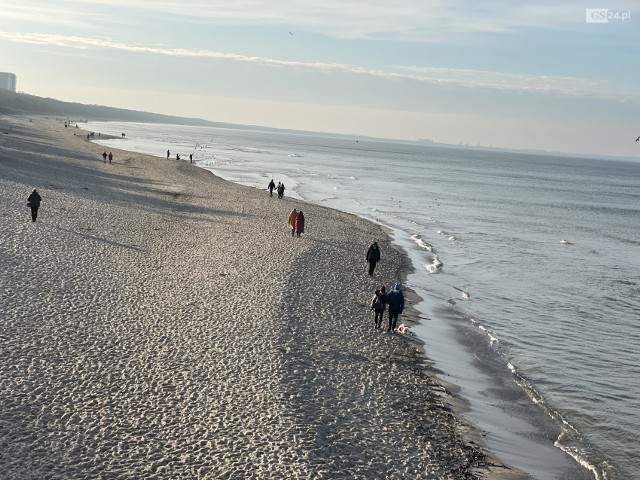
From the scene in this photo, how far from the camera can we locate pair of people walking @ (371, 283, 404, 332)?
62.6 feet

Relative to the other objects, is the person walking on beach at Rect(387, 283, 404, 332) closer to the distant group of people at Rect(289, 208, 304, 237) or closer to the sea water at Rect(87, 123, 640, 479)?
the sea water at Rect(87, 123, 640, 479)

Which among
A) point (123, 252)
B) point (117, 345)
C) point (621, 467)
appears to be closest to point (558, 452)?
point (621, 467)

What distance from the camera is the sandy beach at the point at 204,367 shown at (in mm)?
11031

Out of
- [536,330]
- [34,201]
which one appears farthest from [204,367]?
[34,201]

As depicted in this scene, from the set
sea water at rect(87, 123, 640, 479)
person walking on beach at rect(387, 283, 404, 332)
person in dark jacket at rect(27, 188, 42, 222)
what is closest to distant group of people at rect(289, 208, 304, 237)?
sea water at rect(87, 123, 640, 479)

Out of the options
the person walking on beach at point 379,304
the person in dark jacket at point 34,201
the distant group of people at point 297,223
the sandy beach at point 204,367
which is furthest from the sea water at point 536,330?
the person in dark jacket at point 34,201

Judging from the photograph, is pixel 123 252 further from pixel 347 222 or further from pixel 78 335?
pixel 347 222

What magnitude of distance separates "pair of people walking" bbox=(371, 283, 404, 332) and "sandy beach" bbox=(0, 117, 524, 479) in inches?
17.9

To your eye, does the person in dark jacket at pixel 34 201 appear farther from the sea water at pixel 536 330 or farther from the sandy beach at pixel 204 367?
the sea water at pixel 536 330

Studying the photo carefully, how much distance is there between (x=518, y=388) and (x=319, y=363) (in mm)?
5405

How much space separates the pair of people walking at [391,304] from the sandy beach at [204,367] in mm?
455

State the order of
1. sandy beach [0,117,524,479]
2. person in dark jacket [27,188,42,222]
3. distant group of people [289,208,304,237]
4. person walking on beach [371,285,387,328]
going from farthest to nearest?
distant group of people [289,208,304,237] → person in dark jacket [27,188,42,222] → person walking on beach [371,285,387,328] → sandy beach [0,117,524,479]

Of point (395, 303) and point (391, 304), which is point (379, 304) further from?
point (395, 303)

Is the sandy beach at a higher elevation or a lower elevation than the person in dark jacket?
→ lower
